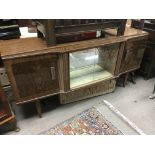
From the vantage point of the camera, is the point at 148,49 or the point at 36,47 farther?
the point at 148,49

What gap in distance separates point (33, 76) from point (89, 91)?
75 cm

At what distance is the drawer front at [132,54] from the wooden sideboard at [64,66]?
0.04 feet

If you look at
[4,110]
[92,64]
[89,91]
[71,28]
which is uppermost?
[71,28]

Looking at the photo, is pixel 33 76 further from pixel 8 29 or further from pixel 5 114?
pixel 8 29

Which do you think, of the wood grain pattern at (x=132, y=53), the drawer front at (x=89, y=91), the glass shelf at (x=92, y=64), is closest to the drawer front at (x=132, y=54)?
the wood grain pattern at (x=132, y=53)

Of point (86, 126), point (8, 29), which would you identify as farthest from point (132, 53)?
point (8, 29)

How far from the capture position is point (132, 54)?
72.9 inches

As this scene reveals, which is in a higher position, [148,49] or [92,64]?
[148,49]

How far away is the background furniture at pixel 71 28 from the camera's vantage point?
125 centimetres

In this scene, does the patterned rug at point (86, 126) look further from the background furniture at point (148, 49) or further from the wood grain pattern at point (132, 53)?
the background furniture at point (148, 49)

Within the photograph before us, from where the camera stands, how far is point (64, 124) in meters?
1.58

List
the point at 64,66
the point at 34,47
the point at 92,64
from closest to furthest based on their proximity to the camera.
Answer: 1. the point at 34,47
2. the point at 64,66
3. the point at 92,64

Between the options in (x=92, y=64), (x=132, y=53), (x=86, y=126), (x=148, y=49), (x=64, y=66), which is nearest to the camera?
(x=64, y=66)

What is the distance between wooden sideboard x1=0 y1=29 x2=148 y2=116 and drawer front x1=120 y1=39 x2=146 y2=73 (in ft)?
0.04
